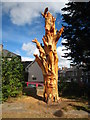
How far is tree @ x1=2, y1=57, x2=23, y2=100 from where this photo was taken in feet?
22.7

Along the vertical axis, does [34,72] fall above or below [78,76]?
above

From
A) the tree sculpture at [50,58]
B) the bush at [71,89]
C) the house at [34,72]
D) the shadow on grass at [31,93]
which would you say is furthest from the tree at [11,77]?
the house at [34,72]

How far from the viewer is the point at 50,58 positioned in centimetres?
683

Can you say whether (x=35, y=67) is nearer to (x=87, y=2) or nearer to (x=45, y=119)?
(x=87, y=2)

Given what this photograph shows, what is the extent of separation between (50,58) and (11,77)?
307 centimetres

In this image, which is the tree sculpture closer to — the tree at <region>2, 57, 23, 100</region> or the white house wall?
the tree at <region>2, 57, 23, 100</region>

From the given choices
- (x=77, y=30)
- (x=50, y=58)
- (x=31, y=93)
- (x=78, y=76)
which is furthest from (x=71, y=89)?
(x=78, y=76)

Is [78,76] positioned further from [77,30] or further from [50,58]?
[50,58]

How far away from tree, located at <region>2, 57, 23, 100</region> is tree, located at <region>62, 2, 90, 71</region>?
512 centimetres

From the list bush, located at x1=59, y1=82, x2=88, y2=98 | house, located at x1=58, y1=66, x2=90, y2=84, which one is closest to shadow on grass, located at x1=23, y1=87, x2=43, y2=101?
bush, located at x1=59, y1=82, x2=88, y2=98

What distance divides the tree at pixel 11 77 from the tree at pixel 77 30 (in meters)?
5.12

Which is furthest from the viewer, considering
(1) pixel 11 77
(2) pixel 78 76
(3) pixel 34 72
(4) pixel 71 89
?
(3) pixel 34 72

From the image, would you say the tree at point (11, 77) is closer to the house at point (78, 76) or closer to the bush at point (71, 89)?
the bush at point (71, 89)

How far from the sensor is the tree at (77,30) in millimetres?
9219
